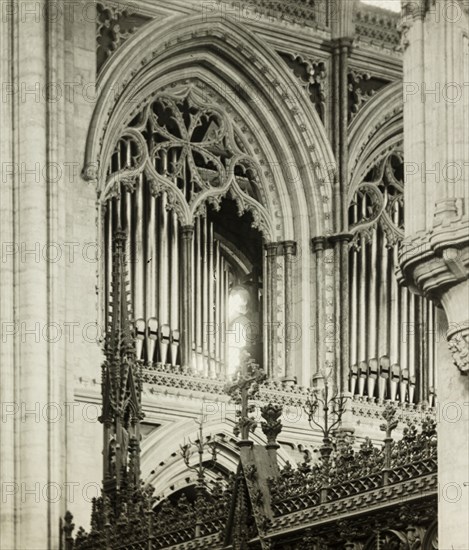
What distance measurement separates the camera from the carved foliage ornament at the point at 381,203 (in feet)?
121

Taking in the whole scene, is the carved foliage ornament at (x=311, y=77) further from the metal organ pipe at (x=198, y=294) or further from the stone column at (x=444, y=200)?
the stone column at (x=444, y=200)

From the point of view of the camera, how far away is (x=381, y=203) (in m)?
37.1

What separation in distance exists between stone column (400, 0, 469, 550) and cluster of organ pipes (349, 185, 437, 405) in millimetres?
16646

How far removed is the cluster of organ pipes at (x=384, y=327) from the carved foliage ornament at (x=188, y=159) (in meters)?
1.79

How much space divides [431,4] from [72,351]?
42.5 ft

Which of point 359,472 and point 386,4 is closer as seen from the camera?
point 359,472

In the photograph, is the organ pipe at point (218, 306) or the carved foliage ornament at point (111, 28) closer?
the carved foliage ornament at point (111, 28)

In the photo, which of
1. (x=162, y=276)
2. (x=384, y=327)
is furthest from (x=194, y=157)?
(x=384, y=327)

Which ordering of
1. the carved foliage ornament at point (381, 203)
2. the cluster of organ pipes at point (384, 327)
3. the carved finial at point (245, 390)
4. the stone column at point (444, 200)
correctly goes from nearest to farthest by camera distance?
1. the stone column at point (444, 200)
2. the carved finial at point (245, 390)
3. the cluster of organ pipes at point (384, 327)
4. the carved foliage ornament at point (381, 203)

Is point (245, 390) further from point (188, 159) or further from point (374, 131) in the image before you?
point (374, 131)

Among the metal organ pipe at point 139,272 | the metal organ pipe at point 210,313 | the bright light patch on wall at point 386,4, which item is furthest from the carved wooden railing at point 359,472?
the bright light patch on wall at point 386,4

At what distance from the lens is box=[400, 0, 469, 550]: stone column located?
61.4 ft

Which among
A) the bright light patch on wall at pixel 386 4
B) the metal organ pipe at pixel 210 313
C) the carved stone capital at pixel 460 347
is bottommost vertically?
the carved stone capital at pixel 460 347

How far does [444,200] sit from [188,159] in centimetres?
1683
